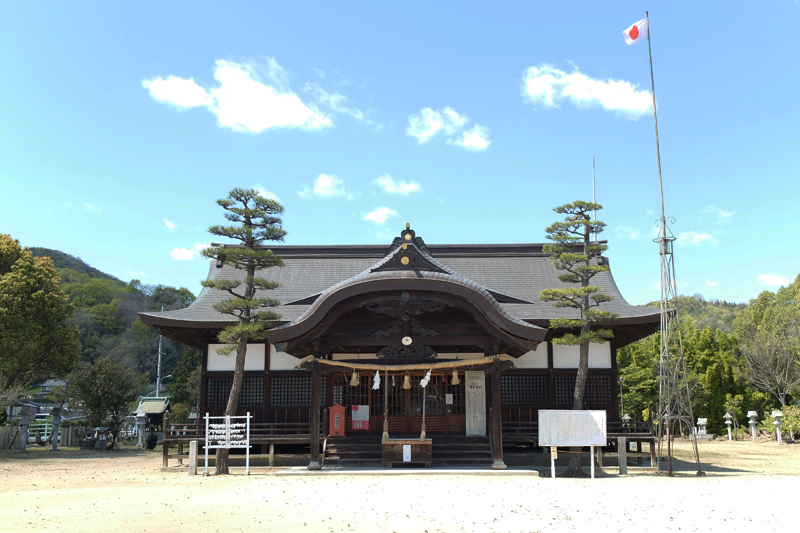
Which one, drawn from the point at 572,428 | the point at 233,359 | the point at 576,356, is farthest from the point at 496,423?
the point at 233,359

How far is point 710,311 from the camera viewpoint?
89938 millimetres

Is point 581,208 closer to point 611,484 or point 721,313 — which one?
point 611,484

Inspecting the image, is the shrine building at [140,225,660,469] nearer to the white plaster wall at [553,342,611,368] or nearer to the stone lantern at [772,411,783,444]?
the white plaster wall at [553,342,611,368]

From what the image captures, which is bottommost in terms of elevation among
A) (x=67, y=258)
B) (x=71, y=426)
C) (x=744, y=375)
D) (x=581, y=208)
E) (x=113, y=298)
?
(x=71, y=426)

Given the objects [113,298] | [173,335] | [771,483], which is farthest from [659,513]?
[113,298]

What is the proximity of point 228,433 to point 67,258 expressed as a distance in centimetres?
9308

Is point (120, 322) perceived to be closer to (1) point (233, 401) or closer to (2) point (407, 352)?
(1) point (233, 401)

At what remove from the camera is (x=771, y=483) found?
12805 mm

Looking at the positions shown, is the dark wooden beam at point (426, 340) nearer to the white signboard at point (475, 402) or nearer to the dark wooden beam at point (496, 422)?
the dark wooden beam at point (496, 422)

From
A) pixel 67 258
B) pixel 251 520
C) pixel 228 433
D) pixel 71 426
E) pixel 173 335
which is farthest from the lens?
pixel 67 258

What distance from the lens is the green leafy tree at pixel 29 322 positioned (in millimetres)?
23344

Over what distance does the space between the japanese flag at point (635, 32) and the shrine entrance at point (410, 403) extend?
10.3m

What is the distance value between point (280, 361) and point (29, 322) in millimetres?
12481

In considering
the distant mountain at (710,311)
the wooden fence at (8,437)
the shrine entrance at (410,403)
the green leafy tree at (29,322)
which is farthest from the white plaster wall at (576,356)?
the distant mountain at (710,311)
